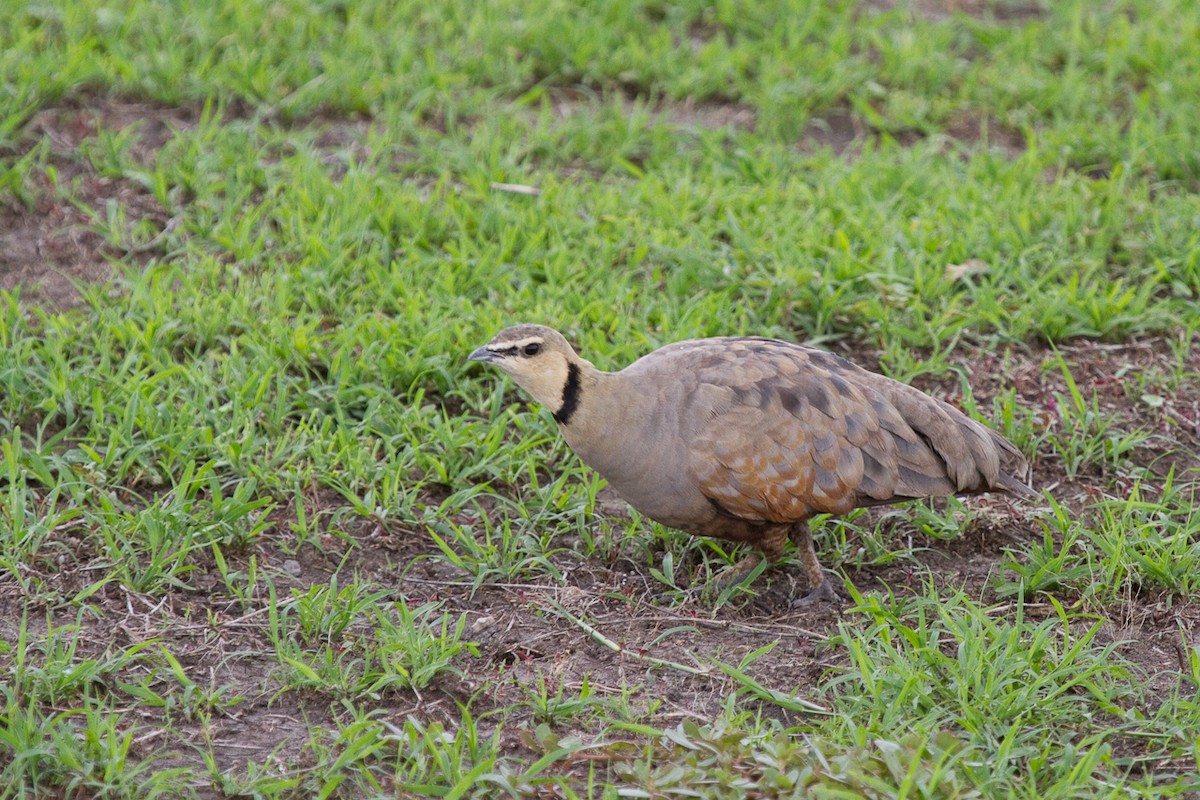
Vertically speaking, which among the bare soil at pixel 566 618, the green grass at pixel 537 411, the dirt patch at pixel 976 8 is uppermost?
the dirt patch at pixel 976 8

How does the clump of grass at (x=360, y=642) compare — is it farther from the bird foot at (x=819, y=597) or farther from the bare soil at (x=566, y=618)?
the bird foot at (x=819, y=597)

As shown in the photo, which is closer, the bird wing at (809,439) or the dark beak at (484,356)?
the bird wing at (809,439)

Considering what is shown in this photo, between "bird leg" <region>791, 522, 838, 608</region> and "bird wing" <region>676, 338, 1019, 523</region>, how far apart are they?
0.59ft

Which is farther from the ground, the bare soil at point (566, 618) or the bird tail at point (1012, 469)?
the bird tail at point (1012, 469)

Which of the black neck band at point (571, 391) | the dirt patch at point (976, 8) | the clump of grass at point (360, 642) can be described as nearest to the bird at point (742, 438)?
the black neck band at point (571, 391)

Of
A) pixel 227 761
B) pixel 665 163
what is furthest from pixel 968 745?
pixel 665 163

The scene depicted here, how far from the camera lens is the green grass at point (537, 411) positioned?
3.75 meters

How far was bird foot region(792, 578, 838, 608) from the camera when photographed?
4.44 metres

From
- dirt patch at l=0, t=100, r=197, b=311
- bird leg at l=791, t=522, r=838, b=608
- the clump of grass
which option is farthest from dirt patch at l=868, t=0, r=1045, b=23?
the clump of grass

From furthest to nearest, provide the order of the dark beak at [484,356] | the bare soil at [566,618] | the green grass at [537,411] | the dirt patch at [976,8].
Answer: the dirt patch at [976,8] < the dark beak at [484,356] < the bare soil at [566,618] < the green grass at [537,411]

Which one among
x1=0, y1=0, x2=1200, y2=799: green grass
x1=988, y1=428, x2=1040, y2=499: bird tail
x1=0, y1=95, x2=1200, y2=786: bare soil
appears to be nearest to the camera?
x1=0, y1=0, x2=1200, y2=799: green grass

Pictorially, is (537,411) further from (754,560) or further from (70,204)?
(70,204)

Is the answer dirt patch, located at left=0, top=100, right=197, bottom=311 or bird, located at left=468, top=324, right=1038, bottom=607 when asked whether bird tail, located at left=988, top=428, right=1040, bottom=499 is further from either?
dirt patch, located at left=0, top=100, right=197, bottom=311

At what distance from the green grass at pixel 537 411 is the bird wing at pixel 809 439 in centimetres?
36
